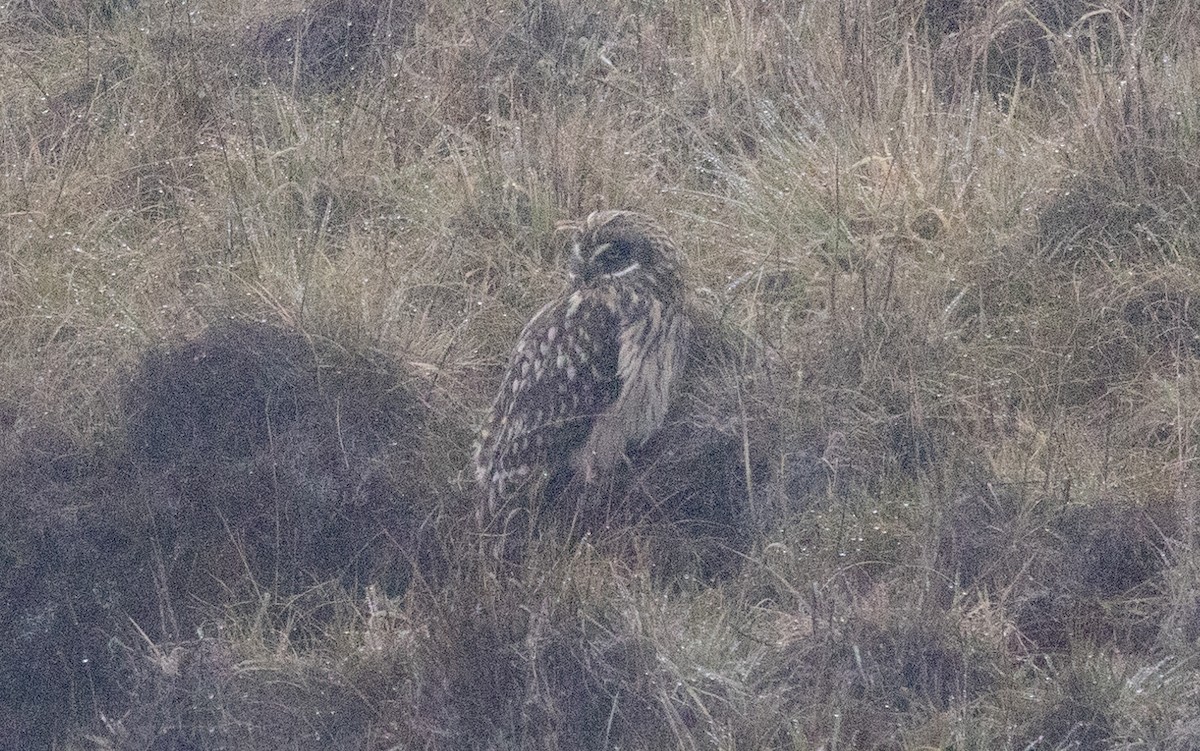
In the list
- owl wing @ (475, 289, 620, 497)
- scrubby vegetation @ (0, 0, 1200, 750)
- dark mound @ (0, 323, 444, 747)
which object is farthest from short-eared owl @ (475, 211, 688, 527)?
dark mound @ (0, 323, 444, 747)

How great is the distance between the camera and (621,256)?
13.4ft

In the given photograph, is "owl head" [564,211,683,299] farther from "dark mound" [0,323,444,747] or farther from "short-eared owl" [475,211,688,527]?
"dark mound" [0,323,444,747]

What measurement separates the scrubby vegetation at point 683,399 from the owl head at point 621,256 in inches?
12.0

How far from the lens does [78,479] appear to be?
13.5 feet

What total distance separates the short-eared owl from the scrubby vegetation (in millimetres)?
159

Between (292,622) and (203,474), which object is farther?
(203,474)

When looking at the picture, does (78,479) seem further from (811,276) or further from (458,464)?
(811,276)

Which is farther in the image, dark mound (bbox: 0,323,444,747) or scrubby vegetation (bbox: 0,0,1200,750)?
dark mound (bbox: 0,323,444,747)

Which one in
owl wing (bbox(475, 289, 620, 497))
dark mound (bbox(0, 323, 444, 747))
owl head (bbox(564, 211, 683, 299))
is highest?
owl head (bbox(564, 211, 683, 299))

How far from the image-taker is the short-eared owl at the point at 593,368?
12.9 ft

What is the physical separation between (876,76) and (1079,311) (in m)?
1.18

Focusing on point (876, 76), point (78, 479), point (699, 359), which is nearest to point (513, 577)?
point (699, 359)

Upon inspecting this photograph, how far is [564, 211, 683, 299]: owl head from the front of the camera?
4.08 metres

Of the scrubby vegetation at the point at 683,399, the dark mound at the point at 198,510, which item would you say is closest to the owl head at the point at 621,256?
→ the scrubby vegetation at the point at 683,399
